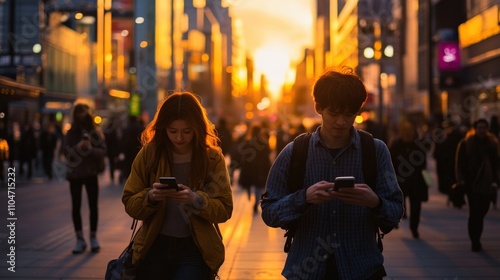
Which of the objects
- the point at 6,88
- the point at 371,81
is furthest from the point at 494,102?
the point at 371,81

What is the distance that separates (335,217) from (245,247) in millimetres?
7529

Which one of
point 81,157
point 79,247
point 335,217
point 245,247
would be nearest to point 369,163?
point 335,217

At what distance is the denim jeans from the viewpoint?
4.66 m

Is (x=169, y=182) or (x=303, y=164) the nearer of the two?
(x=303, y=164)

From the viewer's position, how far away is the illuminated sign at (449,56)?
3827 cm

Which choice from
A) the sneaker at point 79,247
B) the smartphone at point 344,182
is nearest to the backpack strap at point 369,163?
the smartphone at point 344,182

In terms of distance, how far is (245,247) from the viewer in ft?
37.8

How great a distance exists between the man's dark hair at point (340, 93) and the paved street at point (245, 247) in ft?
16.8

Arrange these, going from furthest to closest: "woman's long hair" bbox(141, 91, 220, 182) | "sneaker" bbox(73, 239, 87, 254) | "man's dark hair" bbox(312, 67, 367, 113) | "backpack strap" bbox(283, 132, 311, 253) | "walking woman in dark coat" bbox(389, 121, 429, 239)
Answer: "walking woman in dark coat" bbox(389, 121, 429, 239) → "sneaker" bbox(73, 239, 87, 254) → "woman's long hair" bbox(141, 91, 220, 182) → "backpack strap" bbox(283, 132, 311, 253) → "man's dark hair" bbox(312, 67, 367, 113)

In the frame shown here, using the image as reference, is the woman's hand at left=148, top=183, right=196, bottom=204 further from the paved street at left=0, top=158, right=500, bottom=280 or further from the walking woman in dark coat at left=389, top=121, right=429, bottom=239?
the walking woman in dark coat at left=389, top=121, right=429, bottom=239

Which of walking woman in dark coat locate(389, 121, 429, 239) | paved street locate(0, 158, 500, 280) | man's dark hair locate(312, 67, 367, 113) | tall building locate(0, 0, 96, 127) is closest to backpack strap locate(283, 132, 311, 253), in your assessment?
man's dark hair locate(312, 67, 367, 113)

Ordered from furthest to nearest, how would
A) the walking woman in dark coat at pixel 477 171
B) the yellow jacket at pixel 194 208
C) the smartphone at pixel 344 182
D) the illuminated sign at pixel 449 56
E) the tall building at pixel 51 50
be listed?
the tall building at pixel 51 50 → the illuminated sign at pixel 449 56 → the walking woman in dark coat at pixel 477 171 → the yellow jacket at pixel 194 208 → the smartphone at pixel 344 182

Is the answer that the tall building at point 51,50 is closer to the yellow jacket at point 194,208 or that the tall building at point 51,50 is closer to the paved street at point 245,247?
the paved street at point 245,247

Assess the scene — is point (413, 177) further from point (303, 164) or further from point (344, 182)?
point (344, 182)
